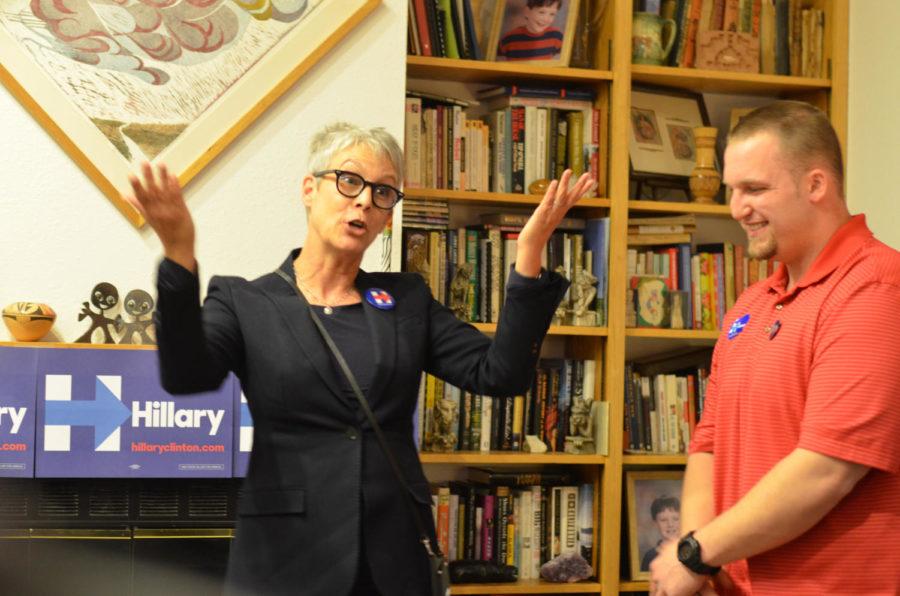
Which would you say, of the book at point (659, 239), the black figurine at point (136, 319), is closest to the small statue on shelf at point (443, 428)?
the book at point (659, 239)

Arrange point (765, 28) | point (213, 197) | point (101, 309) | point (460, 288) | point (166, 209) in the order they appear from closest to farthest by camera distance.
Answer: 1. point (166, 209)
2. point (101, 309)
3. point (213, 197)
4. point (460, 288)
5. point (765, 28)

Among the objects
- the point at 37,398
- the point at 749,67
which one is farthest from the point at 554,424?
the point at 37,398

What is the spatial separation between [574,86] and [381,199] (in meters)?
2.29

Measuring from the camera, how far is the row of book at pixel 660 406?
402cm

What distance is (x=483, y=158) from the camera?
396 centimetres

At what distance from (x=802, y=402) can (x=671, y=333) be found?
222 centimetres

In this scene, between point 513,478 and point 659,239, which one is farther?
point 659,239

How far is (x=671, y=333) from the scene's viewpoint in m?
4.00

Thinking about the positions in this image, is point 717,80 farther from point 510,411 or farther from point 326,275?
point 326,275

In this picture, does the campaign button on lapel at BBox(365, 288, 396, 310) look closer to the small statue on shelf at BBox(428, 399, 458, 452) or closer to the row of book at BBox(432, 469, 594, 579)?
the small statue on shelf at BBox(428, 399, 458, 452)

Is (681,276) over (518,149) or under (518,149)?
under

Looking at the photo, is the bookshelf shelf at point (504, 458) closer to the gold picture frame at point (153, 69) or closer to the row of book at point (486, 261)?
the row of book at point (486, 261)

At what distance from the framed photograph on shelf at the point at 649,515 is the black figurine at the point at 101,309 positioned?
73.3 inches

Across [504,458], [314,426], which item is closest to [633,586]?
[504,458]
